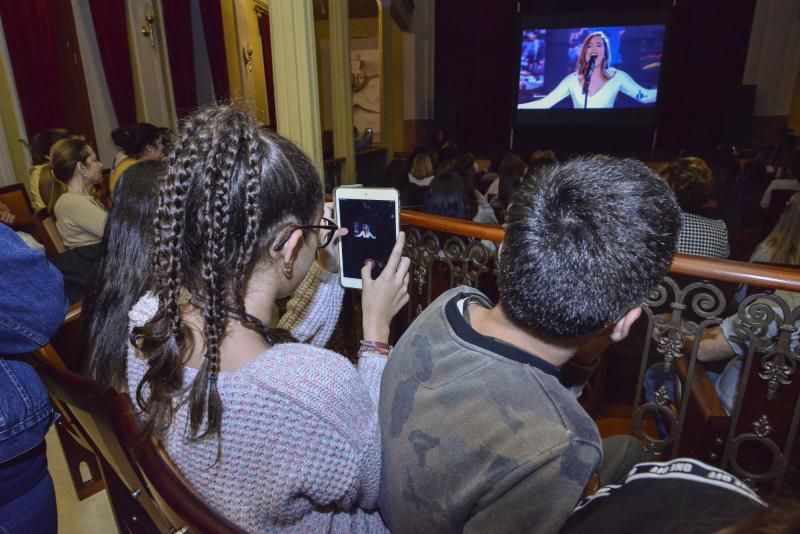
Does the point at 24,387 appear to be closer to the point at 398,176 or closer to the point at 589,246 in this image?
the point at 589,246

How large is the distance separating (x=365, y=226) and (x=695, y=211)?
90.0 inches

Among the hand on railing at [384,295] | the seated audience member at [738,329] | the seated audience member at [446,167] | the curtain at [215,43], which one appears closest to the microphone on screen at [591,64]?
the seated audience member at [446,167]

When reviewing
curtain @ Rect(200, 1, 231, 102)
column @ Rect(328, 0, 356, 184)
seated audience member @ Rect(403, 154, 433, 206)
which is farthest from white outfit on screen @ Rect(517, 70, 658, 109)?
curtain @ Rect(200, 1, 231, 102)

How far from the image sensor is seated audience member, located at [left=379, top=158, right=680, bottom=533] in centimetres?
65

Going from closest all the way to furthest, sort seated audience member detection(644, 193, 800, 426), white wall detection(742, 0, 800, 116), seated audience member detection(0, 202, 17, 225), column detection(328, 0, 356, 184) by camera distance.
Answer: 1. seated audience member detection(644, 193, 800, 426)
2. seated audience member detection(0, 202, 17, 225)
3. column detection(328, 0, 356, 184)
4. white wall detection(742, 0, 800, 116)

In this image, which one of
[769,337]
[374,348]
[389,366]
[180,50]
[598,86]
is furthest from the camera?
[598,86]

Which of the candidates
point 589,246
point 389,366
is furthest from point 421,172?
point 589,246

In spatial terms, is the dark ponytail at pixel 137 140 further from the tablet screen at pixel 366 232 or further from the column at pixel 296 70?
the tablet screen at pixel 366 232

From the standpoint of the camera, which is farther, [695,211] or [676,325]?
[695,211]

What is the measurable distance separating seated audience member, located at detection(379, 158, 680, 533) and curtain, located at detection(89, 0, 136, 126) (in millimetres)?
5709

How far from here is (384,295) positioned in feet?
3.76

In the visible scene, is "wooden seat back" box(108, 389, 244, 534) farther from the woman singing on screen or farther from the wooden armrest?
the woman singing on screen

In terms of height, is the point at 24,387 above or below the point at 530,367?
below

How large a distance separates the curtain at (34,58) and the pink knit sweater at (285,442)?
4.99 m
